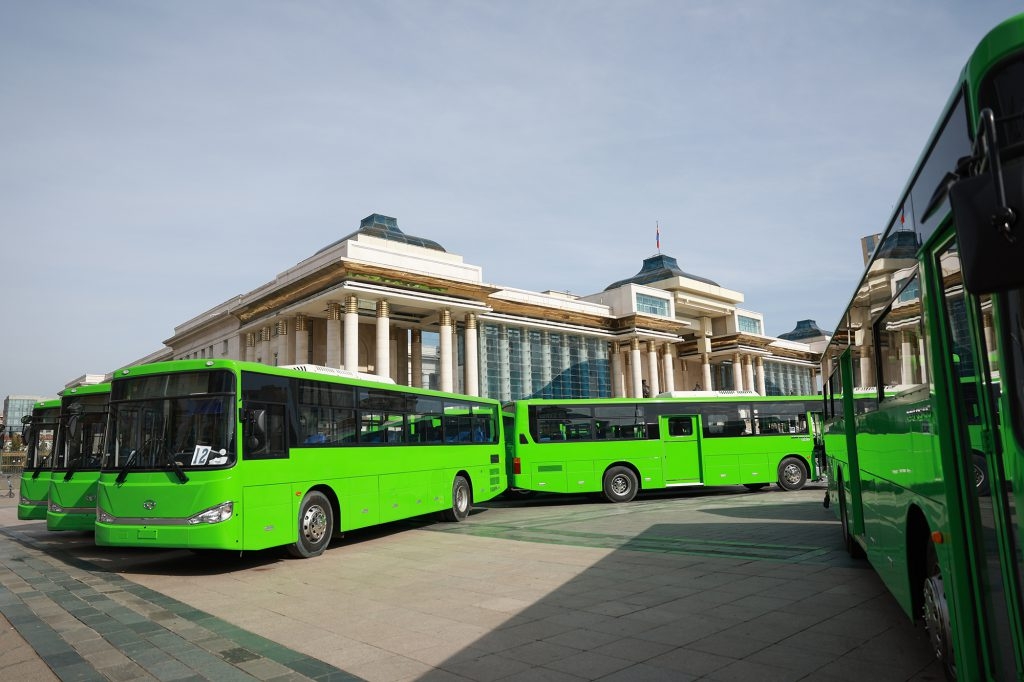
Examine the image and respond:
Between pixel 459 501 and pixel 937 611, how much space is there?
11625mm

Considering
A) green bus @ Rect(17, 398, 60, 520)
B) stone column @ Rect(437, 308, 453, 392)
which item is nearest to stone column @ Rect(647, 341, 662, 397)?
stone column @ Rect(437, 308, 453, 392)

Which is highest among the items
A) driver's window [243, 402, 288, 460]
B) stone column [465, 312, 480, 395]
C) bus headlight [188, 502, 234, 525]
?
stone column [465, 312, 480, 395]

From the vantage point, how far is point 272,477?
30.6 feet

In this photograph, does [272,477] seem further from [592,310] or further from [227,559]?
[592,310]

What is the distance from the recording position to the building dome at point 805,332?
283 feet

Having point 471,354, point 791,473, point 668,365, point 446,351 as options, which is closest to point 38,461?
point 791,473

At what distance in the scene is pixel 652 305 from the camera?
55312 millimetres

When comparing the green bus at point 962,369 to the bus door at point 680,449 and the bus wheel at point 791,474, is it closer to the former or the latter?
the bus door at point 680,449

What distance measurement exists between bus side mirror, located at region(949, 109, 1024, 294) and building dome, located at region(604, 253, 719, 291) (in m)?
57.3

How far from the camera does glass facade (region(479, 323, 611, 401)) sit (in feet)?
150

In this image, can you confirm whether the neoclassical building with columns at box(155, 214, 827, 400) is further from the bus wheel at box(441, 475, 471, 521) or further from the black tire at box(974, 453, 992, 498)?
the black tire at box(974, 453, 992, 498)

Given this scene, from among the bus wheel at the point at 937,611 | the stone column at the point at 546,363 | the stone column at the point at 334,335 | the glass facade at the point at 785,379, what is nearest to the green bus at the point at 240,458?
the bus wheel at the point at 937,611

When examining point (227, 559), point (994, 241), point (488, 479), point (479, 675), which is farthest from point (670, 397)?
point (994, 241)

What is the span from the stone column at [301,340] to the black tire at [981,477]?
39478 mm
